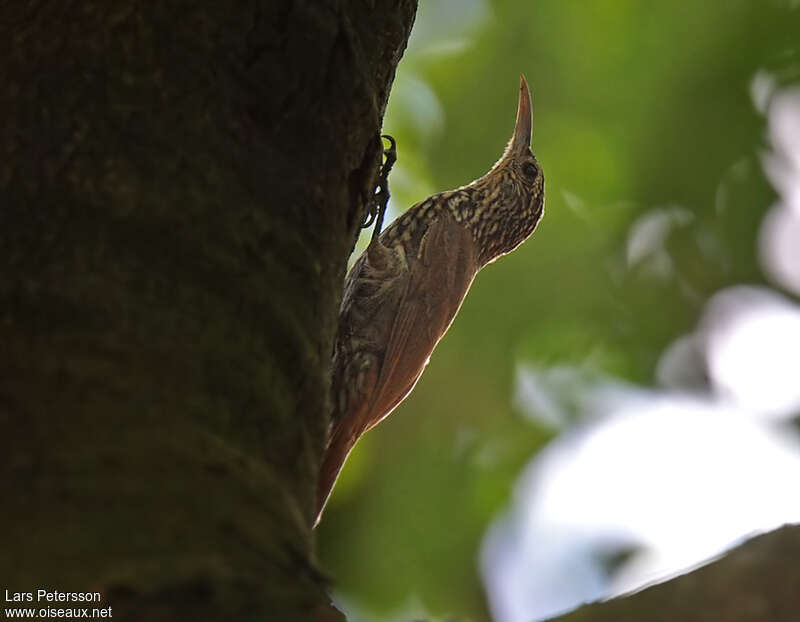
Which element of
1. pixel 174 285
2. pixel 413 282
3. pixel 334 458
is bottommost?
pixel 174 285

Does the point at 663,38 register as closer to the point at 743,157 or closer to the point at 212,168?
the point at 743,157

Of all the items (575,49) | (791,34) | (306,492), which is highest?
(575,49)

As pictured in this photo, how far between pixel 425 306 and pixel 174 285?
2.21m

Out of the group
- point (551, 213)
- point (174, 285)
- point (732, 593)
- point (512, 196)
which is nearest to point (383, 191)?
point (512, 196)

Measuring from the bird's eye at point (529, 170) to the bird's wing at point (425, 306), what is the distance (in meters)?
→ 0.53

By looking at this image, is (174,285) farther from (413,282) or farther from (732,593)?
(413,282)

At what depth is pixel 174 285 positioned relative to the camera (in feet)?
4.54

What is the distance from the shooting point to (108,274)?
1.35 m

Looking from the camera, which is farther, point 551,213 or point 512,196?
point 551,213

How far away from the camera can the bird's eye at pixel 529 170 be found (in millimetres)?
4408

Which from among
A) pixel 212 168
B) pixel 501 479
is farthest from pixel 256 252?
pixel 501 479

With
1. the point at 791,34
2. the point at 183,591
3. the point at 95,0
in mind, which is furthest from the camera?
the point at 791,34

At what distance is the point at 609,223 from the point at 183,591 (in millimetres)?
3677

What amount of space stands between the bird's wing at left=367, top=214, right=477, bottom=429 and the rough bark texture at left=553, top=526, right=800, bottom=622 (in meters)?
2.29
